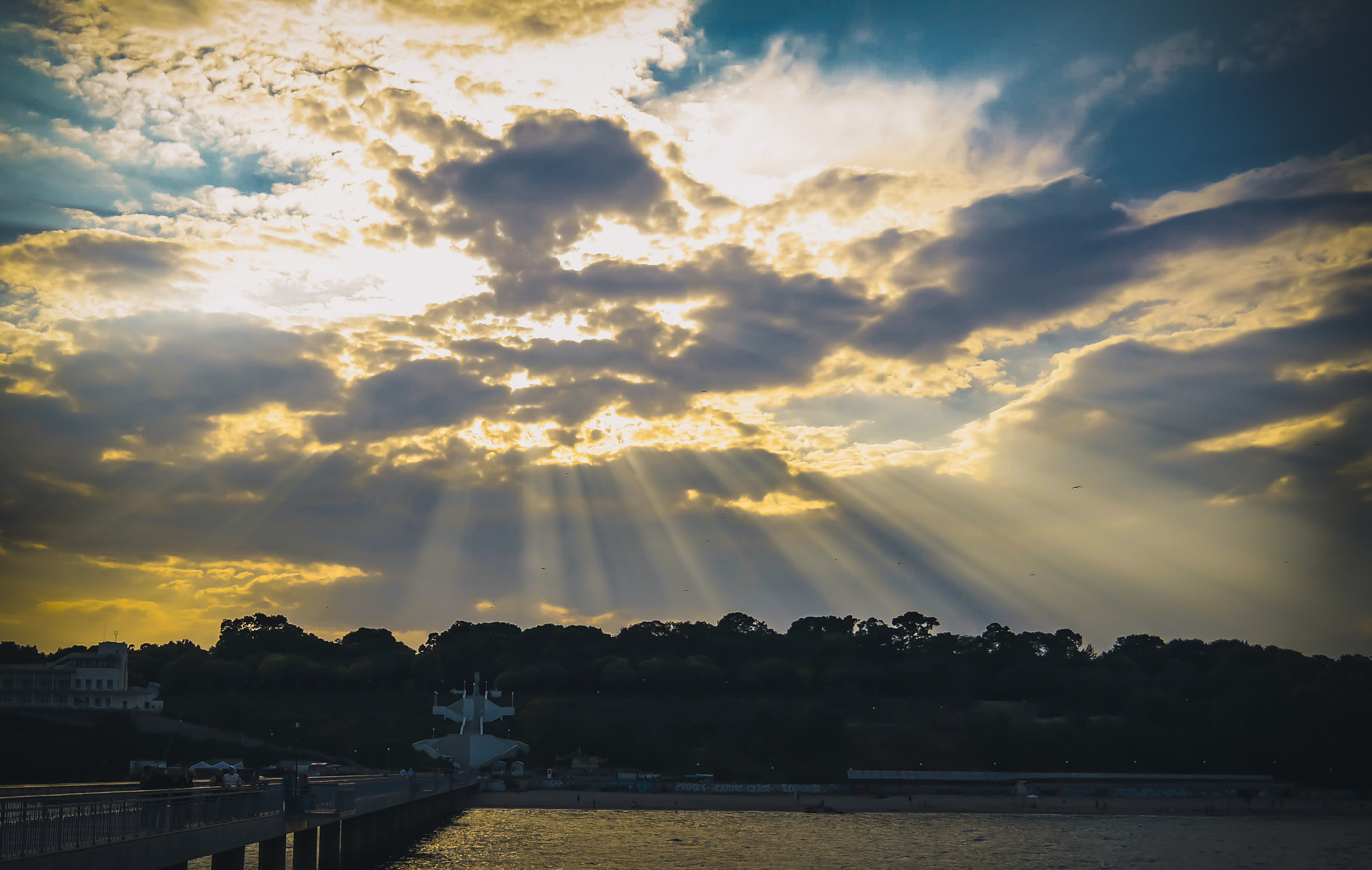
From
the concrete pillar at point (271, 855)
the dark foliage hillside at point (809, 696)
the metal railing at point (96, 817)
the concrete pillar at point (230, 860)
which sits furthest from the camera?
the dark foliage hillside at point (809, 696)

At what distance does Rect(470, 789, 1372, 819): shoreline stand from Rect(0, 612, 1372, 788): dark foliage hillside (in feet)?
61.1

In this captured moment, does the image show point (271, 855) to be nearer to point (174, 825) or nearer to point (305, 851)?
point (305, 851)

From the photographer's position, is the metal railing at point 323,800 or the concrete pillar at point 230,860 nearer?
the concrete pillar at point 230,860

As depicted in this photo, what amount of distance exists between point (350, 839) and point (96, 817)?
126 ft

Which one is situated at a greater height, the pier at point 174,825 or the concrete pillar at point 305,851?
the pier at point 174,825

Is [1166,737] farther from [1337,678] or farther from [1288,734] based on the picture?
[1337,678]

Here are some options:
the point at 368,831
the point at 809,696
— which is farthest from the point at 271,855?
the point at 809,696

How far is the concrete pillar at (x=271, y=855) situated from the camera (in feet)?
141

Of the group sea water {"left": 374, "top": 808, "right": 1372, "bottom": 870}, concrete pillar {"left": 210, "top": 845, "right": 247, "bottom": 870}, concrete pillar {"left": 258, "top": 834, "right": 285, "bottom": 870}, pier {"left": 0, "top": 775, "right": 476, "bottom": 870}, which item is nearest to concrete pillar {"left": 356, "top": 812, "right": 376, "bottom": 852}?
sea water {"left": 374, "top": 808, "right": 1372, "bottom": 870}

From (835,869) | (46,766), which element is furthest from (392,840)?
(46,766)

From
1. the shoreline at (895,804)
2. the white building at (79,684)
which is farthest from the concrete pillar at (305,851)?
the white building at (79,684)

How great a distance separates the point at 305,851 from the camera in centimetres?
4959

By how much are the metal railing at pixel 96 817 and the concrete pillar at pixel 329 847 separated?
2337 centimetres

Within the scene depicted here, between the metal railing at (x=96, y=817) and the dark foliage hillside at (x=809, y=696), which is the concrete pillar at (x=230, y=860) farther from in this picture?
the dark foliage hillside at (x=809, y=696)
